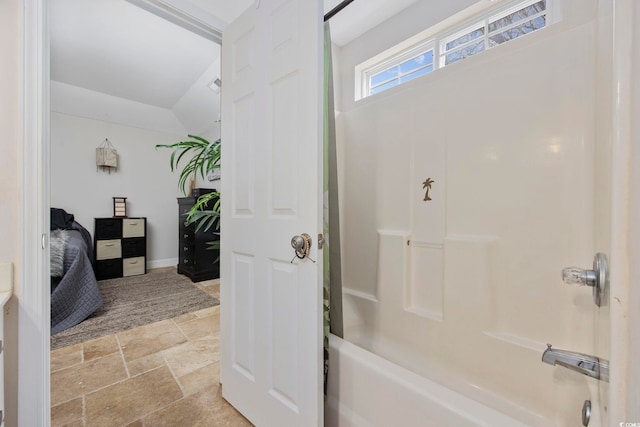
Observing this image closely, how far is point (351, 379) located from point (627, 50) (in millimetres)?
1131

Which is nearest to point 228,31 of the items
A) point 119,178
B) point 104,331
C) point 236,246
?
point 236,246

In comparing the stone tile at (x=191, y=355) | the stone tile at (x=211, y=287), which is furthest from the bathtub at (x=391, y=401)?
the stone tile at (x=211, y=287)

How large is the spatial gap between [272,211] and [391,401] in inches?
33.3

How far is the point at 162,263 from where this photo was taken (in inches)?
183

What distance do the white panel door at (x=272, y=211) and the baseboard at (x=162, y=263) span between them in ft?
13.1

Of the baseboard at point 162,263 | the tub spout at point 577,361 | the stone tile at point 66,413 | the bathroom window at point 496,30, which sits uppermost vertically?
the bathroom window at point 496,30

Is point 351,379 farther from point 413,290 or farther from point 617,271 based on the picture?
point 617,271

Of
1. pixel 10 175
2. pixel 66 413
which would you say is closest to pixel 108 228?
pixel 66 413

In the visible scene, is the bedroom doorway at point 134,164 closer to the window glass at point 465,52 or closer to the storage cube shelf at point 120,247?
the storage cube shelf at point 120,247

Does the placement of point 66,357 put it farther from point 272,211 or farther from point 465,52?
point 465,52

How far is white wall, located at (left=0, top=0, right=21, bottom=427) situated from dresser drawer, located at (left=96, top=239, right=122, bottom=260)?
3647 mm

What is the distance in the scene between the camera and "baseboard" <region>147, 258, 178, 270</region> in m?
4.52

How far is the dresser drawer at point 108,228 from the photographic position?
3799mm

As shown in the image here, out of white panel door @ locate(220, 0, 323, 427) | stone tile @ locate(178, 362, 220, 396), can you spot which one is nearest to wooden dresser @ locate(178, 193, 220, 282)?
stone tile @ locate(178, 362, 220, 396)
